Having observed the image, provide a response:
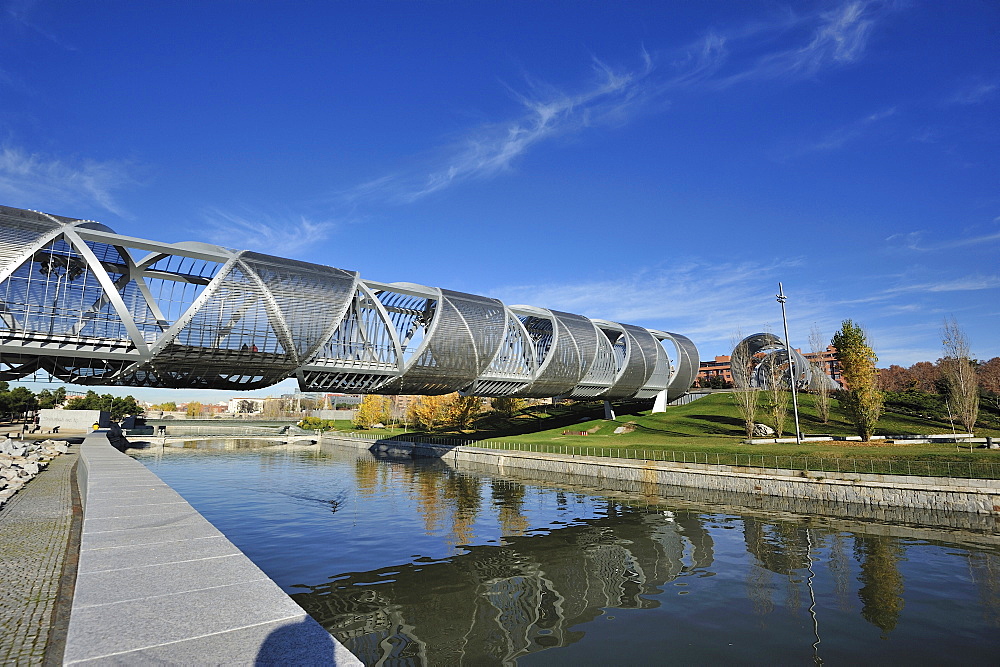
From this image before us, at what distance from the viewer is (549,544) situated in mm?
20844

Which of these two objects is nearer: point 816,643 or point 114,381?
point 816,643

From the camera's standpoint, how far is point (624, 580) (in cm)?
1631

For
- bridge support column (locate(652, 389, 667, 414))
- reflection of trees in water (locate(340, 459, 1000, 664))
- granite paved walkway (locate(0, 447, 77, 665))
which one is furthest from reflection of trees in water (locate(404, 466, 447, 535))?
bridge support column (locate(652, 389, 667, 414))

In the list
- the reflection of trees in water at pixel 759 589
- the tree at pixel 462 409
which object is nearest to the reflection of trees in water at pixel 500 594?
the reflection of trees in water at pixel 759 589

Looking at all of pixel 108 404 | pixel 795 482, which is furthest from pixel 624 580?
pixel 108 404

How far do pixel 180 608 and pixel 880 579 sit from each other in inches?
724

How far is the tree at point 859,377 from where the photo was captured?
131 ft

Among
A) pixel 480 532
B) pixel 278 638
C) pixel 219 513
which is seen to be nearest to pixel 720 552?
pixel 480 532

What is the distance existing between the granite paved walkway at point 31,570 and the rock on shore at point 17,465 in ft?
2.26

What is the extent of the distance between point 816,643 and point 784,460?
22.1 m

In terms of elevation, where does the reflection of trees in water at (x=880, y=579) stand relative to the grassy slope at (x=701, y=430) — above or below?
below

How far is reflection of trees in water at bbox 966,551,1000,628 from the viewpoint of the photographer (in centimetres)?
1323

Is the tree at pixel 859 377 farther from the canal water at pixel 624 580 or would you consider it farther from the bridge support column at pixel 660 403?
the bridge support column at pixel 660 403

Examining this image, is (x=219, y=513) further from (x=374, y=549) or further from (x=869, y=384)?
(x=869, y=384)
